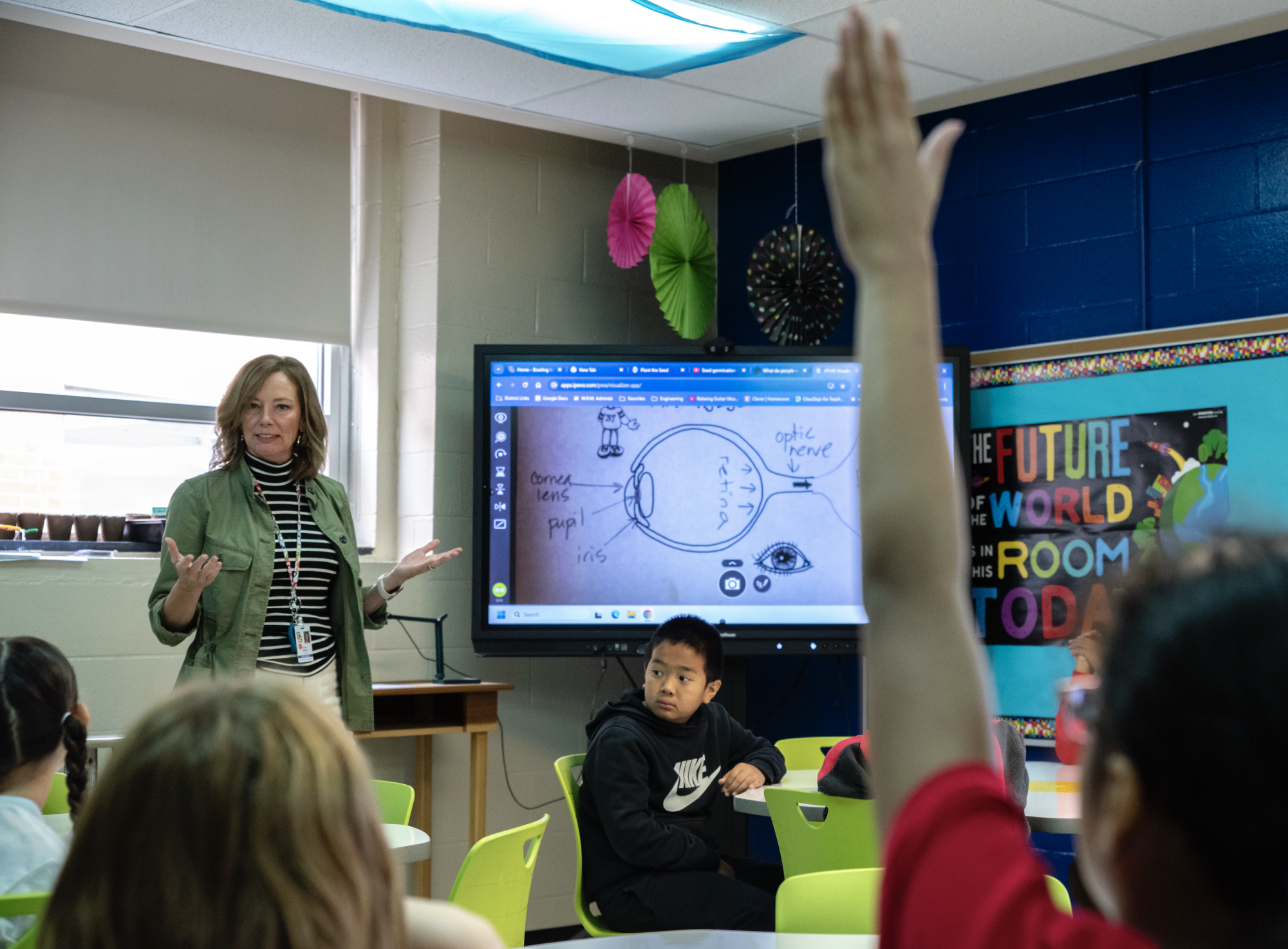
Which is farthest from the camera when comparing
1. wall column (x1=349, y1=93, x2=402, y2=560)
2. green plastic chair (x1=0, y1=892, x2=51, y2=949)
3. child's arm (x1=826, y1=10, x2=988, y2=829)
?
wall column (x1=349, y1=93, x2=402, y2=560)

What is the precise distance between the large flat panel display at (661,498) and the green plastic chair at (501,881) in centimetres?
204

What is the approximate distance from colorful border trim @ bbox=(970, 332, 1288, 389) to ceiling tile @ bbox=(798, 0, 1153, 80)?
2.88 feet

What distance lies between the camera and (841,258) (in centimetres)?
512

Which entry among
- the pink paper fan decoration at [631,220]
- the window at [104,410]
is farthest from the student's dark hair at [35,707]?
the pink paper fan decoration at [631,220]

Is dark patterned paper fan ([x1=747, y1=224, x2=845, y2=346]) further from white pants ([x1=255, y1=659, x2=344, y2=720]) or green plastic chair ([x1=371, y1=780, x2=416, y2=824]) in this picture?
green plastic chair ([x1=371, y1=780, x2=416, y2=824])

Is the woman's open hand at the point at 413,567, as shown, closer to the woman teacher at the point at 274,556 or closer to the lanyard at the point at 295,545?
the woman teacher at the point at 274,556

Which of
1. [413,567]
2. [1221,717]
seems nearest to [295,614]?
[413,567]

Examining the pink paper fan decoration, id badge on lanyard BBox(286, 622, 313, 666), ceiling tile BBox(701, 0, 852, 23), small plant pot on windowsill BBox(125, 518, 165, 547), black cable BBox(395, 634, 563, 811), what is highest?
ceiling tile BBox(701, 0, 852, 23)

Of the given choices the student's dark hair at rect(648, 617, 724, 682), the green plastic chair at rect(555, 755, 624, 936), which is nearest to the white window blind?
the student's dark hair at rect(648, 617, 724, 682)

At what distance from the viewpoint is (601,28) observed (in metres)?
3.68

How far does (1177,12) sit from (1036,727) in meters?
2.10

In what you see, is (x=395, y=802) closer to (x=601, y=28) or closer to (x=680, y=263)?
(x=601, y=28)

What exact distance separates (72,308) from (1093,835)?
4.14 m

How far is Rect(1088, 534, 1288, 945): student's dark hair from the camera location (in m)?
0.42
